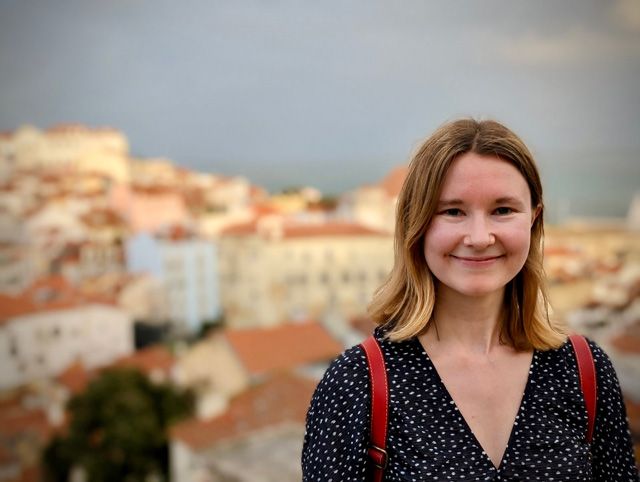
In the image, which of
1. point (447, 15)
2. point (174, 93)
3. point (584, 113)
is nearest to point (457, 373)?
point (447, 15)

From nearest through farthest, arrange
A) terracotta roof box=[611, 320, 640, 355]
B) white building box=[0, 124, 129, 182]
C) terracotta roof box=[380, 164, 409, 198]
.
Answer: terracotta roof box=[611, 320, 640, 355] → terracotta roof box=[380, 164, 409, 198] → white building box=[0, 124, 129, 182]

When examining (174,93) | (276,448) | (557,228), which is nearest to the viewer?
(276,448)

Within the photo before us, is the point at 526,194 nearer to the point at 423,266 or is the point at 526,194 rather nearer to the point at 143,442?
the point at 423,266

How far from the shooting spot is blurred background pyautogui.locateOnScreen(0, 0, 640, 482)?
13.3ft

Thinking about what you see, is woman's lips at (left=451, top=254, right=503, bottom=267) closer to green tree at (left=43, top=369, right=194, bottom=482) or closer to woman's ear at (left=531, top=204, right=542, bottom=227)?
woman's ear at (left=531, top=204, right=542, bottom=227)

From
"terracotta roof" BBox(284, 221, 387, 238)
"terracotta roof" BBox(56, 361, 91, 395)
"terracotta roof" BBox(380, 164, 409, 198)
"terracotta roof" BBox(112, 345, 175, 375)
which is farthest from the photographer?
"terracotta roof" BBox(112, 345, 175, 375)

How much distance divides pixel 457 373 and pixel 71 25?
4647 millimetres

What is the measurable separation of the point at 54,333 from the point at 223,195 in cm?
177

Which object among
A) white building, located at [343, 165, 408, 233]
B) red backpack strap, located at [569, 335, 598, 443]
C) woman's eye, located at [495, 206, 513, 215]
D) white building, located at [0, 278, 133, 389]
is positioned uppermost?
woman's eye, located at [495, 206, 513, 215]

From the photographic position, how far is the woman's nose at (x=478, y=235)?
25.0 inches

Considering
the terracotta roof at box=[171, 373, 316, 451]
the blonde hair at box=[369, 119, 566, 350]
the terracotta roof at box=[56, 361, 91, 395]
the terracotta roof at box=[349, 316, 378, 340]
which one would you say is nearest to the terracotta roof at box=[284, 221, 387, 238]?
the terracotta roof at box=[349, 316, 378, 340]

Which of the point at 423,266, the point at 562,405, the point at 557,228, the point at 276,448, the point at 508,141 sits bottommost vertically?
the point at 276,448

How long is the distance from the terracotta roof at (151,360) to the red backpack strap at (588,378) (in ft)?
15.7

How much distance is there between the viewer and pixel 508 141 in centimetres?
64
